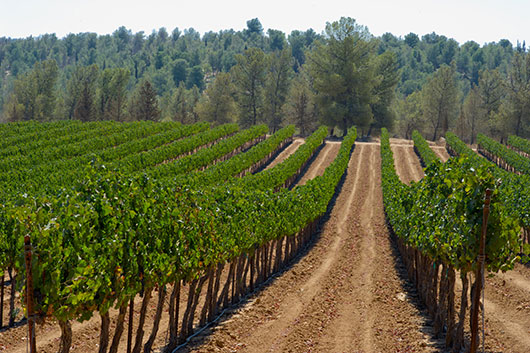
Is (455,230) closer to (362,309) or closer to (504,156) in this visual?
(362,309)

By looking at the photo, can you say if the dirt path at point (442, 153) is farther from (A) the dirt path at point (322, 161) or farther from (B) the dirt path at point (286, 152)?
(B) the dirt path at point (286, 152)

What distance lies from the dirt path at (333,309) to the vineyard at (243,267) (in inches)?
3.6

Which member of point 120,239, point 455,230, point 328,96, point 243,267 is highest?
point 328,96

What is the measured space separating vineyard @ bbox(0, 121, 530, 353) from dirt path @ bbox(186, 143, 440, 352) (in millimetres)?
90

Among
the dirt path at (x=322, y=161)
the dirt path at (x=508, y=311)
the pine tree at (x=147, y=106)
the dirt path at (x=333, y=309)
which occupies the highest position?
the pine tree at (x=147, y=106)

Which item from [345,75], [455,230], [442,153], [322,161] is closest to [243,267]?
[455,230]

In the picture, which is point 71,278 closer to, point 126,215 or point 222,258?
point 126,215

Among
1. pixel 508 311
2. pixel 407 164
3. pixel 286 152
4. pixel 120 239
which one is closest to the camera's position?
pixel 120 239

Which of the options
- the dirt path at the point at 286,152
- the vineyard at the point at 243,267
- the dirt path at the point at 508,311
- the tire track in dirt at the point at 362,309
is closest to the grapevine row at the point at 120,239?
the vineyard at the point at 243,267

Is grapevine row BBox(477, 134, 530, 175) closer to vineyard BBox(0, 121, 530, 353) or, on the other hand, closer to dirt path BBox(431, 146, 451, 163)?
dirt path BBox(431, 146, 451, 163)

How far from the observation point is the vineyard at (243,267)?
1269 centimetres

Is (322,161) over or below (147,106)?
below

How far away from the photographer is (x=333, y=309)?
73.1 ft

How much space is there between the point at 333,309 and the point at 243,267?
4.37 metres
